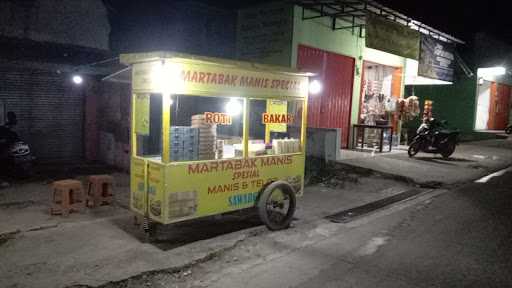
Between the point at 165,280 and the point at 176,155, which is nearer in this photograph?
the point at 165,280

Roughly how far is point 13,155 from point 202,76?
5.92m

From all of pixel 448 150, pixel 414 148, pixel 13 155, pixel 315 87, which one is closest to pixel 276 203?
pixel 13 155

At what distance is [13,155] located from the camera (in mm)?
9164

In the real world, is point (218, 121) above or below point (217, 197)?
above

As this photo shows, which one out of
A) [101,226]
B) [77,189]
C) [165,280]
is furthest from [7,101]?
[165,280]

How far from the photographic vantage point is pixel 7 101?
11.0m

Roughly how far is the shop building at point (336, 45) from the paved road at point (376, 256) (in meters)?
6.35

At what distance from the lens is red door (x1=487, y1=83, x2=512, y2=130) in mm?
28250

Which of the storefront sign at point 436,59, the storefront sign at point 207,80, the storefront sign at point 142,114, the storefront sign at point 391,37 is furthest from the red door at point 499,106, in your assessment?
the storefront sign at point 142,114

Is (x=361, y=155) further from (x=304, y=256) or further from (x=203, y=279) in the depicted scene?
(x=203, y=279)

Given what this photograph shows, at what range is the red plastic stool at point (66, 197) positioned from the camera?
7.16 metres

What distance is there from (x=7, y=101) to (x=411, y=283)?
35.4ft

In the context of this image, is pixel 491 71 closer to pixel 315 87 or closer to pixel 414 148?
pixel 414 148

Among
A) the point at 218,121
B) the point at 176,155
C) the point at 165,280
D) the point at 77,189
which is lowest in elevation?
the point at 165,280
